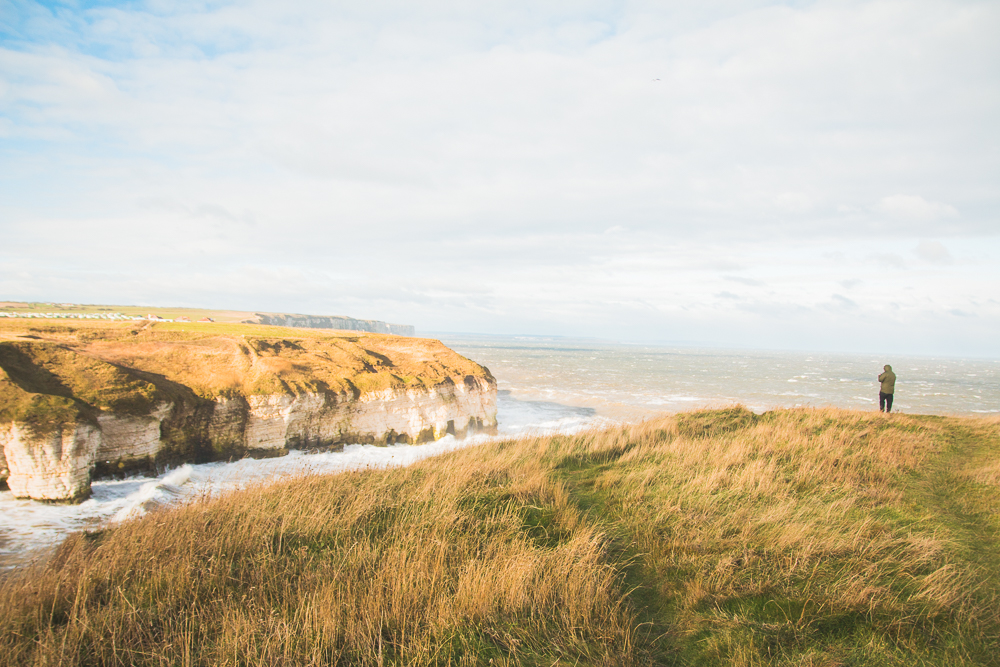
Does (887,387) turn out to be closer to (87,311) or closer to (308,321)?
(87,311)

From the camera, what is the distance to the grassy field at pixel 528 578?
10.5 ft

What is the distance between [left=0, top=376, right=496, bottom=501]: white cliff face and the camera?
10875 millimetres

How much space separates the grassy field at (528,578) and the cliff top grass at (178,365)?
10.9 m

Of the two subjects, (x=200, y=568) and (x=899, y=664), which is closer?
(x=899, y=664)

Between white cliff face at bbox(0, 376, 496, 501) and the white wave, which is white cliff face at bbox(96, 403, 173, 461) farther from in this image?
the white wave

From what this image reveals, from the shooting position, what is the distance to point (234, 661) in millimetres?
2912

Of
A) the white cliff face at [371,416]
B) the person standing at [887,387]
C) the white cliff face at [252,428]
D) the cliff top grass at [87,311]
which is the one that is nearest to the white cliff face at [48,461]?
the white cliff face at [252,428]

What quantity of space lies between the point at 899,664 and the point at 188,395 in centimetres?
1986

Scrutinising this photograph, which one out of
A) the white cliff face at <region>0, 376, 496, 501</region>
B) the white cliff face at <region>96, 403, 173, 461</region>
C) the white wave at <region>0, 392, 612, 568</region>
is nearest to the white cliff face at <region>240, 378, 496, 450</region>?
the white cliff face at <region>0, 376, 496, 501</region>

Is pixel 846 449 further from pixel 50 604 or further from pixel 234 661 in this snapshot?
pixel 50 604

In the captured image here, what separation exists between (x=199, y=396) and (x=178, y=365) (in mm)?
2849

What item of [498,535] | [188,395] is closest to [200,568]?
[498,535]

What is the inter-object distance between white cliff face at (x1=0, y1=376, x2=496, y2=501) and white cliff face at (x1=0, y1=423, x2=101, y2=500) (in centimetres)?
2

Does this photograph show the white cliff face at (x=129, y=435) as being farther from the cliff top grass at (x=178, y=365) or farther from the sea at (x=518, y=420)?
the sea at (x=518, y=420)
